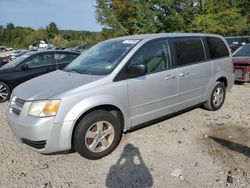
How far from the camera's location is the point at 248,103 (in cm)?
655

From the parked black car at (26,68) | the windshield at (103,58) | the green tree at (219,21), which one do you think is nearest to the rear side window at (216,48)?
the windshield at (103,58)

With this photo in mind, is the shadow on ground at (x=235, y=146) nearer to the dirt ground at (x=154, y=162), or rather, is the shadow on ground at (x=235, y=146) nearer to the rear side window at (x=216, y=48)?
the dirt ground at (x=154, y=162)

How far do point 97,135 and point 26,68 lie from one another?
4.81 m

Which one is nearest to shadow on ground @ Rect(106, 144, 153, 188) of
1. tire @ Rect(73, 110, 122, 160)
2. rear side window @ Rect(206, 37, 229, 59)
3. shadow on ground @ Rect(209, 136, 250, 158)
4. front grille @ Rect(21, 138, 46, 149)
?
tire @ Rect(73, 110, 122, 160)

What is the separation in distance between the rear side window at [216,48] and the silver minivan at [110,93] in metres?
0.08

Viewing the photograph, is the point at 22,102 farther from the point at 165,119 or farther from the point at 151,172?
the point at 165,119

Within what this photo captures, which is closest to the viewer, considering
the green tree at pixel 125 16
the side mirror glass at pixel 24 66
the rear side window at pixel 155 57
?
the rear side window at pixel 155 57

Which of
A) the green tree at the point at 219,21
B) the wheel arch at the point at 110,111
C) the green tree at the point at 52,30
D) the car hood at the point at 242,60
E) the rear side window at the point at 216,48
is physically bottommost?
the wheel arch at the point at 110,111

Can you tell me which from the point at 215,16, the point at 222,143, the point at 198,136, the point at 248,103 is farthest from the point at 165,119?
the point at 215,16

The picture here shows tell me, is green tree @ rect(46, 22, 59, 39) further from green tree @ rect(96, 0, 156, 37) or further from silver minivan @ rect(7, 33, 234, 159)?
silver minivan @ rect(7, 33, 234, 159)

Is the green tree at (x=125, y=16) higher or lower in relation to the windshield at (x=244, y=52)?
higher

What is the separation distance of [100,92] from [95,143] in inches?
28.6

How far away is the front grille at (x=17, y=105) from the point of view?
368cm

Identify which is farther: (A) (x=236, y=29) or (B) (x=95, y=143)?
(A) (x=236, y=29)
